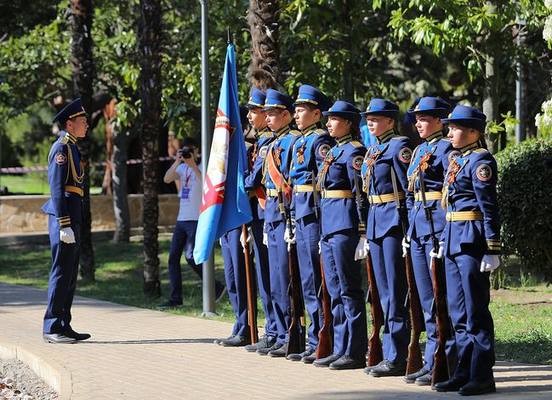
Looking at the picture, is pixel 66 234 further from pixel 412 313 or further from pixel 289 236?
pixel 412 313

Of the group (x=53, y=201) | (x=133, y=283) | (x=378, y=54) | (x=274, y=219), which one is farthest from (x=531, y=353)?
(x=378, y=54)

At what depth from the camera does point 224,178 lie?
40.0 feet

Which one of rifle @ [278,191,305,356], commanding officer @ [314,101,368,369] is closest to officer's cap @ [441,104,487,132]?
commanding officer @ [314,101,368,369]

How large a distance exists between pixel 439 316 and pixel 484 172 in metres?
1.15

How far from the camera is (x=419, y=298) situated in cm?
946

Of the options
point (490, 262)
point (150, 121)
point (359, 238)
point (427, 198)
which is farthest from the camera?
point (150, 121)

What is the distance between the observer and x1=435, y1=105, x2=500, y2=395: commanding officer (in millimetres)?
8656

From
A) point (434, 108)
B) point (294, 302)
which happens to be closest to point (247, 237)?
point (294, 302)

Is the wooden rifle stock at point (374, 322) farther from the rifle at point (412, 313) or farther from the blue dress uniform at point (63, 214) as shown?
the blue dress uniform at point (63, 214)

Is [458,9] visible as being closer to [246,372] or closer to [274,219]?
[274,219]

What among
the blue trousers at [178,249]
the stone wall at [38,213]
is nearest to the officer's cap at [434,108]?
the blue trousers at [178,249]

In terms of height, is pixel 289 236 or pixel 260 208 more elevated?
pixel 260 208

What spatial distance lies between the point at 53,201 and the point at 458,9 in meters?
6.62

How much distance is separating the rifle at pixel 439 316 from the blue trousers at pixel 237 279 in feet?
10.00
